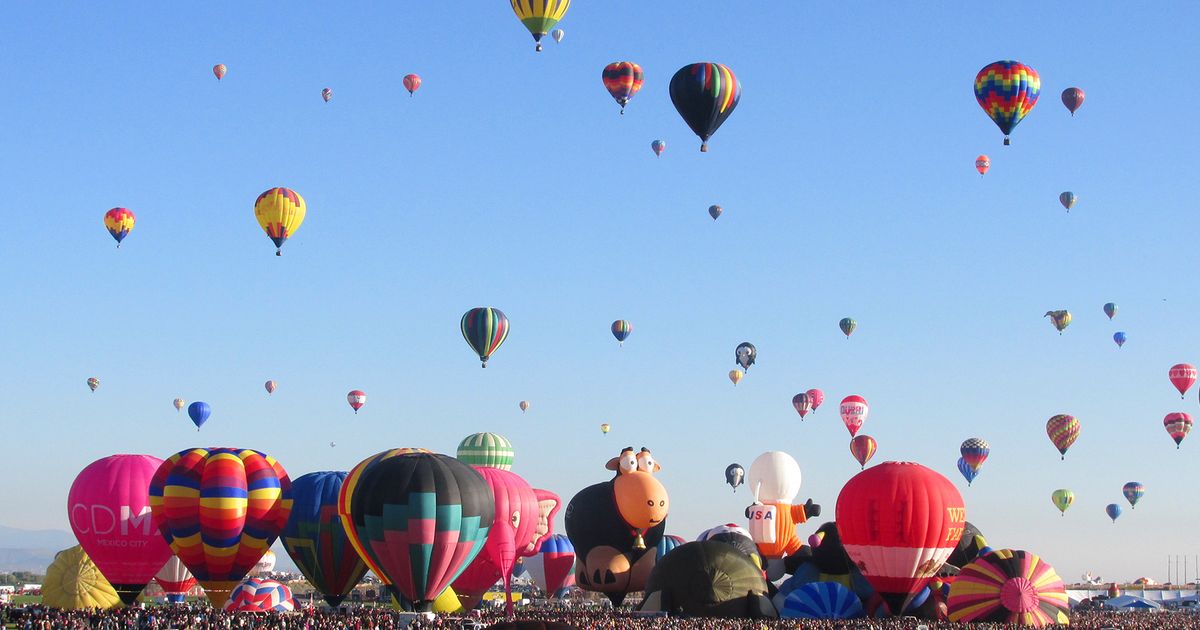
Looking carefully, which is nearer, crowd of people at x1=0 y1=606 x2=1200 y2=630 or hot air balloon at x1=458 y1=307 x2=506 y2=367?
crowd of people at x1=0 y1=606 x2=1200 y2=630

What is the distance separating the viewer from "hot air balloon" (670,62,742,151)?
1527 inches

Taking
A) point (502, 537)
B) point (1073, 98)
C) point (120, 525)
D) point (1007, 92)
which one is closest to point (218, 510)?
point (120, 525)

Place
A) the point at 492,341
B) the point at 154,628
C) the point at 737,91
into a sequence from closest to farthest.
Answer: the point at 154,628
the point at 737,91
the point at 492,341

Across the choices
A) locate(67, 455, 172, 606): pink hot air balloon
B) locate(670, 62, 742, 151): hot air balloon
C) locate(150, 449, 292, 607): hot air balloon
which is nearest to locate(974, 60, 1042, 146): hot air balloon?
locate(670, 62, 742, 151): hot air balloon

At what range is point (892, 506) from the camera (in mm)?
32812

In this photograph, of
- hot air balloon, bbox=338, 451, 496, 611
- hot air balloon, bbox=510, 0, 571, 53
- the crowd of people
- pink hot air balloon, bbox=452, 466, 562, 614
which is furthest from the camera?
hot air balloon, bbox=510, 0, 571, 53

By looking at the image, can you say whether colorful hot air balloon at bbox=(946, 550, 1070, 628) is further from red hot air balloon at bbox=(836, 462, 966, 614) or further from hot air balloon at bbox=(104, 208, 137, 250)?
hot air balloon at bbox=(104, 208, 137, 250)

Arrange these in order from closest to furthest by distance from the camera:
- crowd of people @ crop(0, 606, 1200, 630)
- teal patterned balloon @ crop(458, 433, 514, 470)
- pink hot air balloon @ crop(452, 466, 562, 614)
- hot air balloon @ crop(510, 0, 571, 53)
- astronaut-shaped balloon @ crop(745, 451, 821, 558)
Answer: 1. crowd of people @ crop(0, 606, 1200, 630)
2. pink hot air balloon @ crop(452, 466, 562, 614)
3. hot air balloon @ crop(510, 0, 571, 53)
4. astronaut-shaped balloon @ crop(745, 451, 821, 558)
5. teal patterned balloon @ crop(458, 433, 514, 470)

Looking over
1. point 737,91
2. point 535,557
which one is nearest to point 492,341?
point 535,557

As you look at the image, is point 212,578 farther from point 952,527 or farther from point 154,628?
point 952,527

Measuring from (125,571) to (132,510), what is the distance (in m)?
1.68

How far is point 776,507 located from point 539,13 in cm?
1827

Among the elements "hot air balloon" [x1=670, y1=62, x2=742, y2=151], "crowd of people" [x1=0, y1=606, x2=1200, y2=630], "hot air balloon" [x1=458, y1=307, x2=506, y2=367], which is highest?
"hot air balloon" [x1=670, y1=62, x2=742, y2=151]

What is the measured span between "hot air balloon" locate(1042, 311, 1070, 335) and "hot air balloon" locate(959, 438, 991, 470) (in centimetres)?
634
